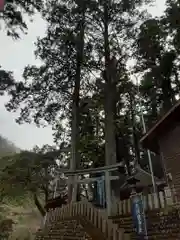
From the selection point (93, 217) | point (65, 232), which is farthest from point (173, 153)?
point (65, 232)

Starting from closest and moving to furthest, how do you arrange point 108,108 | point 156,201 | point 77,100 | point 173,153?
point 156,201, point 173,153, point 108,108, point 77,100

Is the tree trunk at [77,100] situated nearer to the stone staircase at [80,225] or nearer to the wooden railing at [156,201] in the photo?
the stone staircase at [80,225]

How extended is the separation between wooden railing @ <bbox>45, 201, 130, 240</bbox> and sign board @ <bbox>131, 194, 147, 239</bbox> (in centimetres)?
36

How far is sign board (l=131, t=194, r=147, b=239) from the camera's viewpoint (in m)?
6.24

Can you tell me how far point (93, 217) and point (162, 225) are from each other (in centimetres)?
208

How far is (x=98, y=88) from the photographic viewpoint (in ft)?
49.6

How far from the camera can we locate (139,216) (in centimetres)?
631

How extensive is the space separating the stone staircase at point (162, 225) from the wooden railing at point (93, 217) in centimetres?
69

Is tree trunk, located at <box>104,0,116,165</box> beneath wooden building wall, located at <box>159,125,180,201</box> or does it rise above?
above

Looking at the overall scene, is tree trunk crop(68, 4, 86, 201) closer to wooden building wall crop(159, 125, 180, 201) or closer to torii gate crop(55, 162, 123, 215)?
torii gate crop(55, 162, 123, 215)

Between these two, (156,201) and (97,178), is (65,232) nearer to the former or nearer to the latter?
(97,178)

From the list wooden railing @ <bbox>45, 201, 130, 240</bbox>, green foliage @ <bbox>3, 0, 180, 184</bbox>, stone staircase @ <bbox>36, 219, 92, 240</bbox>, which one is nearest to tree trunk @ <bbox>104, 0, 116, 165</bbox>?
green foliage @ <bbox>3, 0, 180, 184</bbox>

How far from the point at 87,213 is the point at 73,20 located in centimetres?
1170

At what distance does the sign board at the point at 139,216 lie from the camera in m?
6.24
